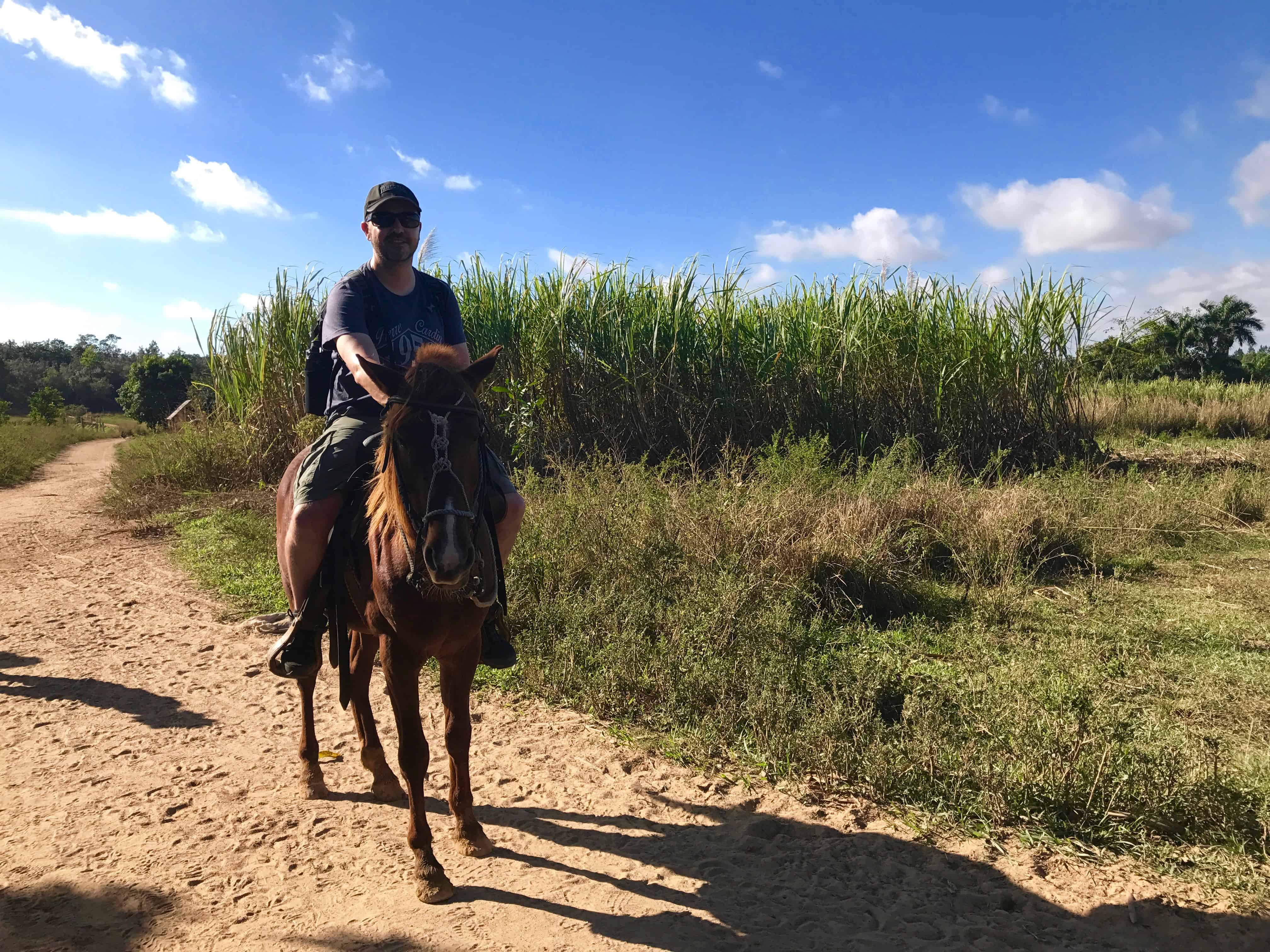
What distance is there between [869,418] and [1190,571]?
4.27 metres

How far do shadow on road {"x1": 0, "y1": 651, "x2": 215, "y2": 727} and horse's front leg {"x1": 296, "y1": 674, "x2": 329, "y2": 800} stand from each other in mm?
1076

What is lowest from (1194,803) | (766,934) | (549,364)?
(766,934)

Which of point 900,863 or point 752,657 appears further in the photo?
point 752,657

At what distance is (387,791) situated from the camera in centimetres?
353

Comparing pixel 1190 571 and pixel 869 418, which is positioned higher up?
pixel 869 418

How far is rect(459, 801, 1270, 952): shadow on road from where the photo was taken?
249cm

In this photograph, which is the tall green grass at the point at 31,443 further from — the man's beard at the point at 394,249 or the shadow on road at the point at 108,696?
the man's beard at the point at 394,249

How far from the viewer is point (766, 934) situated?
2.55 meters

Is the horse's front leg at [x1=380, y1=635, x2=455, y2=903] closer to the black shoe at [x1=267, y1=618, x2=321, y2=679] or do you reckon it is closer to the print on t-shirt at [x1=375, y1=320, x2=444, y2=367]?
the black shoe at [x1=267, y1=618, x2=321, y2=679]

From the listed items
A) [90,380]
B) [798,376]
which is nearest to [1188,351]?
[798,376]

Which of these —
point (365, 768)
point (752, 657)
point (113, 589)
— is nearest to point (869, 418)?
point (752, 657)

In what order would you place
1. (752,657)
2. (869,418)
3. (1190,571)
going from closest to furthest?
(752,657) → (1190,571) → (869,418)

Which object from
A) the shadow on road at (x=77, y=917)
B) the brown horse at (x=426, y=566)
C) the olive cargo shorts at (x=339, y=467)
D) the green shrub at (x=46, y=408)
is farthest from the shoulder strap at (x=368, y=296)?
the green shrub at (x=46, y=408)

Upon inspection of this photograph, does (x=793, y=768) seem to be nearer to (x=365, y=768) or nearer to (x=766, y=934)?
(x=766, y=934)
